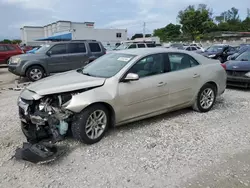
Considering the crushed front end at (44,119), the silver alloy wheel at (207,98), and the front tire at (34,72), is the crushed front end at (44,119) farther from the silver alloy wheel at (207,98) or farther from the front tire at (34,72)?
the front tire at (34,72)

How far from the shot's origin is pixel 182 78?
4859 mm

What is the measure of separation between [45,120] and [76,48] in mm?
7719

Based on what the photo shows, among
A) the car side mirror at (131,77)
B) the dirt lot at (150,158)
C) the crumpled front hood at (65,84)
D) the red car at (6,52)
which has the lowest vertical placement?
the dirt lot at (150,158)

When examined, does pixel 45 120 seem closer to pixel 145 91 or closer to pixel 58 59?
pixel 145 91

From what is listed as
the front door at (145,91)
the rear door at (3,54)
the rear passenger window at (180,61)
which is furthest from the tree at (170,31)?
the front door at (145,91)

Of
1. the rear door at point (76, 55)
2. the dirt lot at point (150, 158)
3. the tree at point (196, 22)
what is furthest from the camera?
the tree at point (196, 22)

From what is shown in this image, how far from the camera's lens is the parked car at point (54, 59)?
9.69 m

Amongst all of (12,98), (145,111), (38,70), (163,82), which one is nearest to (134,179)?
(145,111)

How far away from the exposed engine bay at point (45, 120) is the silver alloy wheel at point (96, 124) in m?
0.32

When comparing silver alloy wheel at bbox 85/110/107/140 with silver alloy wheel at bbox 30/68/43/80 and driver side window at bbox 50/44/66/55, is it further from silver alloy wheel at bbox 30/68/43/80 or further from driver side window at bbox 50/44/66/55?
Result: driver side window at bbox 50/44/66/55

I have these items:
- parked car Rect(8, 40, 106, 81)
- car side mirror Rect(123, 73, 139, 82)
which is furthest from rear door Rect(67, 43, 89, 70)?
car side mirror Rect(123, 73, 139, 82)

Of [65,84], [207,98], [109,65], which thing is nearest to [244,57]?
[207,98]

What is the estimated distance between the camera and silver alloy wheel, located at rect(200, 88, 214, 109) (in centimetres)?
537

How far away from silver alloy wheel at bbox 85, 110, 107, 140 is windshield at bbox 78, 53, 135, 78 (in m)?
0.72
